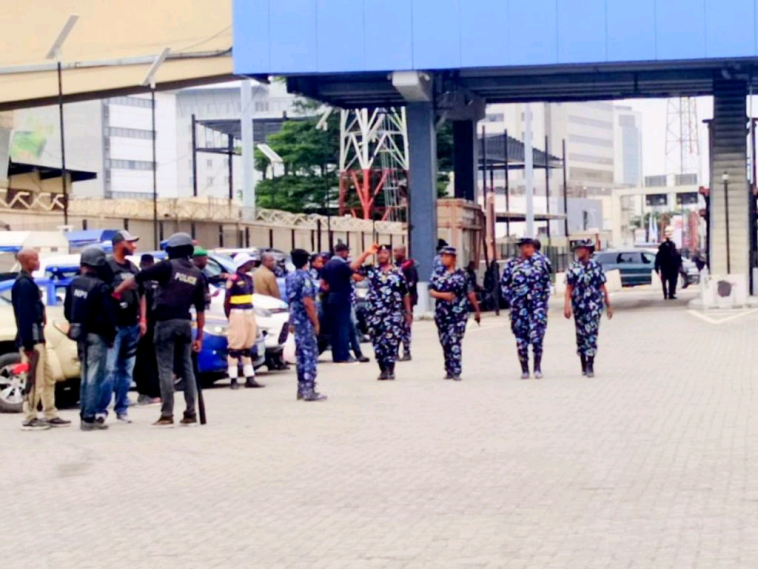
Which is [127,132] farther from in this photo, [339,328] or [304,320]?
[304,320]

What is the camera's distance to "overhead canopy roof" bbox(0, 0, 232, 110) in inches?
1761

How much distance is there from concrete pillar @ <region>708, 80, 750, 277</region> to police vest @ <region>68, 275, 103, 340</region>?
103ft

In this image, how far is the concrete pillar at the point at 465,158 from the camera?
166 ft

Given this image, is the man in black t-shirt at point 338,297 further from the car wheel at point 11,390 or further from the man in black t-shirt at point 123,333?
the man in black t-shirt at point 123,333

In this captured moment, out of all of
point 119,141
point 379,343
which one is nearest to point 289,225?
point 379,343

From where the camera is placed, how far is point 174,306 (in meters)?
15.6

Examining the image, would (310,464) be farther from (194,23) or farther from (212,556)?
(194,23)

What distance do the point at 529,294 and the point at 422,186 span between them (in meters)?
23.2

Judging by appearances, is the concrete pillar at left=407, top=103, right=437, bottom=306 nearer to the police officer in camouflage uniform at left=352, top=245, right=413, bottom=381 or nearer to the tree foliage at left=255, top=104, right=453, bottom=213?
the police officer in camouflage uniform at left=352, top=245, right=413, bottom=381

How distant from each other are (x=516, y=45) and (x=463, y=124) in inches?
387

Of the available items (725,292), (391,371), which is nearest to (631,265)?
(725,292)

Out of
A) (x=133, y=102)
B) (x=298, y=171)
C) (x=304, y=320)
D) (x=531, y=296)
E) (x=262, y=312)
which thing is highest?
(x=133, y=102)

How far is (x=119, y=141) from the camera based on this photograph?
13075 cm

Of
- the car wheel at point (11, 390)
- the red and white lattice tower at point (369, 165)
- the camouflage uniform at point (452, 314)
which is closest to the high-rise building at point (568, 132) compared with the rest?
the red and white lattice tower at point (369, 165)
